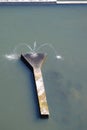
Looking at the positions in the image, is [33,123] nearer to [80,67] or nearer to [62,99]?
[62,99]

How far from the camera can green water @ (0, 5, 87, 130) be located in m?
21.5

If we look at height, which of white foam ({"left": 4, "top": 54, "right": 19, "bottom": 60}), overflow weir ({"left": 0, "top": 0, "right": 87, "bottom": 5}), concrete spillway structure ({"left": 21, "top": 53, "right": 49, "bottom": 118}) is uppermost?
overflow weir ({"left": 0, "top": 0, "right": 87, "bottom": 5})

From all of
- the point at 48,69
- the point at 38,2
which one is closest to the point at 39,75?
the point at 48,69

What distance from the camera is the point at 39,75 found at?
24.3m

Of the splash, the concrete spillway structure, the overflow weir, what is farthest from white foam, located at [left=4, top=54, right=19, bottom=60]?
the overflow weir

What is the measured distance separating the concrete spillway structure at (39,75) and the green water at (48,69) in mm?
441

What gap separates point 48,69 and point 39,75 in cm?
130

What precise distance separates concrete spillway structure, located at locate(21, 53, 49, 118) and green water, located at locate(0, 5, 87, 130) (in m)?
0.44

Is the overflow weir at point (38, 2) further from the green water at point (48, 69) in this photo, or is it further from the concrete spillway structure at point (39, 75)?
the concrete spillway structure at point (39, 75)

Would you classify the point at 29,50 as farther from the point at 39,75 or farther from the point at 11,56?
the point at 39,75

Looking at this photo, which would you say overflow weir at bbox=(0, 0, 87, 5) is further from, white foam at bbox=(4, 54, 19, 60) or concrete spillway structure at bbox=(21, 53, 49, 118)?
concrete spillway structure at bbox=(21, 53, 49, 118)

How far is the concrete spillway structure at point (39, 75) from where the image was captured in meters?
21.6

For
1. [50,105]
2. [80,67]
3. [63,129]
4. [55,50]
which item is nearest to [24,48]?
[55,50]

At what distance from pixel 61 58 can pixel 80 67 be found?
1.76m
